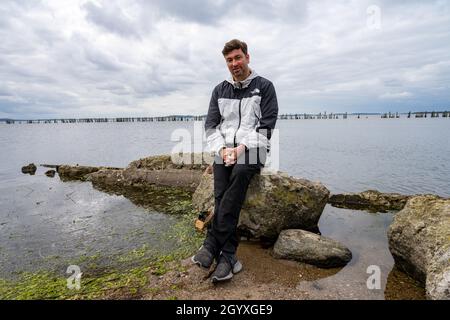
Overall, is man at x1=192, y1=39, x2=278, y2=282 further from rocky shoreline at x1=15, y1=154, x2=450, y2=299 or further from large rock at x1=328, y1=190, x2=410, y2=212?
large rock at x1=328, y1=190, x2=410, y2=212

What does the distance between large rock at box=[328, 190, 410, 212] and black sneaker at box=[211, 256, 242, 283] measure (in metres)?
6.48

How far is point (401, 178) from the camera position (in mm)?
18516

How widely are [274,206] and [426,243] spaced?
9.26 feet

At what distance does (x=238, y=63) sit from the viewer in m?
5.57

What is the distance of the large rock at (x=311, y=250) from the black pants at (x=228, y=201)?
118 cm

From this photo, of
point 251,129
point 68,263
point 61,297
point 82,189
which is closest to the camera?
point 61,297

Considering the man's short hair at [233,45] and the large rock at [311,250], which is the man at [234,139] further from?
the large rock at [311,250]

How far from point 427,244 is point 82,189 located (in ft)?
44.3

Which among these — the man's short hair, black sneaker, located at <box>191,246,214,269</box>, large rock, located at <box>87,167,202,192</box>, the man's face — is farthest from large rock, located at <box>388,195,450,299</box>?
large rock, located at <box>87,167,202,192</box>

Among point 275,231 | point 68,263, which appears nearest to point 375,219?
point 275,231

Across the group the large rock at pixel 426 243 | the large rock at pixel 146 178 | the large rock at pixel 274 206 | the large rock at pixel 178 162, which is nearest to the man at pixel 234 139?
the large rock at pixel 274 206

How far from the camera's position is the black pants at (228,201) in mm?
5266

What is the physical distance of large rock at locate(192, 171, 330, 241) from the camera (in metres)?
6.53
